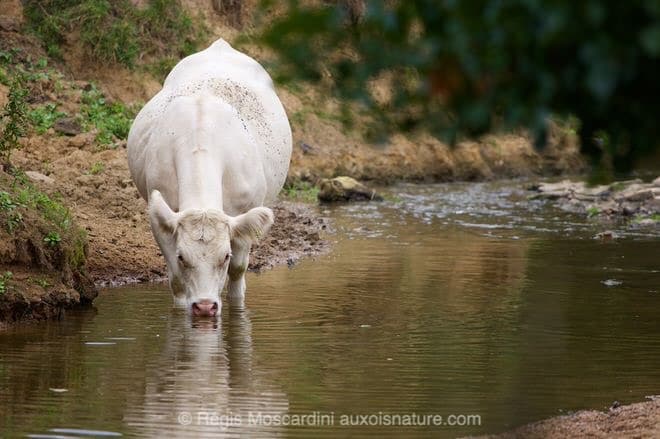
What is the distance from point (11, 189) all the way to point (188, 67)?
2.98m

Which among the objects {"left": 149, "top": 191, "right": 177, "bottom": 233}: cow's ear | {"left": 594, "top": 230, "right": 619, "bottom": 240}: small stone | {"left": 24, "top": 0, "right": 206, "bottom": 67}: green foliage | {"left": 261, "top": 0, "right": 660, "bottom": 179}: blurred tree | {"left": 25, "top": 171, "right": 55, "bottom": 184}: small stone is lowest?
{"left": 594, "top": 230, "right": 619, "bottom": 240}: small stone

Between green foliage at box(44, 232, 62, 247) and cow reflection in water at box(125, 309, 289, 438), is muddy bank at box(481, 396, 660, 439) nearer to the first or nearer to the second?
cow reflection in water at box(125, 309, 289, 438)

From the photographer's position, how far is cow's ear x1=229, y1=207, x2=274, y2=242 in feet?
31.8

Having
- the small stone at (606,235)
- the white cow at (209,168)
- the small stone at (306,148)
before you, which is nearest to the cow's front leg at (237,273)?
the white cow at (209,168)

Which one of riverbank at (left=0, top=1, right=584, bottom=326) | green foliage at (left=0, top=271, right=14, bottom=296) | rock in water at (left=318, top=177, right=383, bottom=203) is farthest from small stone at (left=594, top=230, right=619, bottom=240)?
green foliage at (left=0, top=271, right=14, bottom=296)

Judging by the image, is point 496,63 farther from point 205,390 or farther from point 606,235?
point 606,235

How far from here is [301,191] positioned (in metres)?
21.2

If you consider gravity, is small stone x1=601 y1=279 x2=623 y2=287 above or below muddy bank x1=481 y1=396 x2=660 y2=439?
above

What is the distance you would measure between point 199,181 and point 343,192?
1120 centimetres

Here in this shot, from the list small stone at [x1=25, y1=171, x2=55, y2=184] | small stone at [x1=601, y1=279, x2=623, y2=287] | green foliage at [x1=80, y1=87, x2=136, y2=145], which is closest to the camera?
small stone at [x1=601, y1=279, x2=623, y2=287]

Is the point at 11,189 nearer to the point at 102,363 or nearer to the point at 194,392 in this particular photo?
the point at 102,363

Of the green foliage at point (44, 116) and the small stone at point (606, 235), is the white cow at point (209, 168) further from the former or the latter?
the small stone at point (606, 235)

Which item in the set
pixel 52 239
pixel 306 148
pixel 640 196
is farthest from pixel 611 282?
pixel 306 148

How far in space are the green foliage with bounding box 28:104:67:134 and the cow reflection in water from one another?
804 cm
